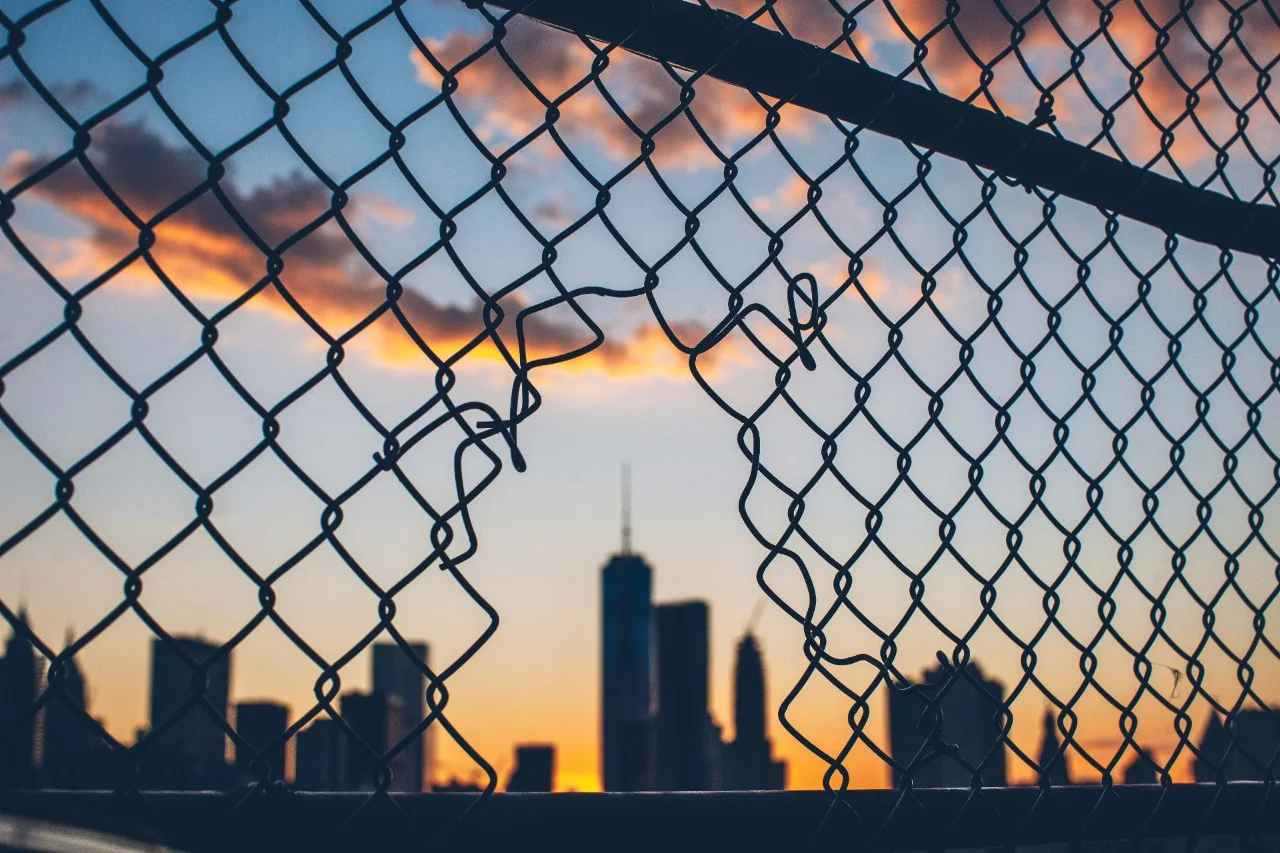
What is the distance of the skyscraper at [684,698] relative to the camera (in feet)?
390

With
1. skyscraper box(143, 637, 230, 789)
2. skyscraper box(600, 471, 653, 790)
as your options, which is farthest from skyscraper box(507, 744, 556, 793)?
skyscraper box(143, 637, 230, 789)

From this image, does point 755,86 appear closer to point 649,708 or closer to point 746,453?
point 746,453

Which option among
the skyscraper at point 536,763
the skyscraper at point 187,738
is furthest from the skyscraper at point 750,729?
the skyscraper at point 187,738

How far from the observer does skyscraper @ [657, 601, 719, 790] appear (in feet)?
390

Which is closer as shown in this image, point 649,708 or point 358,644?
point 358,644

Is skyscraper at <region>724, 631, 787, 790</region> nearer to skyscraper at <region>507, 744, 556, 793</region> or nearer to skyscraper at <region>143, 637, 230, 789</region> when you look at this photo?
skyscraper at <region>507, 744, 556, 793</region>

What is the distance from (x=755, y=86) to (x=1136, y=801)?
164 centimetres

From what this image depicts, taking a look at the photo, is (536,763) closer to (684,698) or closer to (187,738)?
(684,698)

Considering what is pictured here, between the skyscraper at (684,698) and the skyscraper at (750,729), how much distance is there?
268 centimetres

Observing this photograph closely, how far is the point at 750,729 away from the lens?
415 feet

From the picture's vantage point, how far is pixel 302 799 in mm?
1579

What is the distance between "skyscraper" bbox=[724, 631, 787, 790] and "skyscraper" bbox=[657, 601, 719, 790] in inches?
106

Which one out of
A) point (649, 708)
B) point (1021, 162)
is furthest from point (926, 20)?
point (649, 708)

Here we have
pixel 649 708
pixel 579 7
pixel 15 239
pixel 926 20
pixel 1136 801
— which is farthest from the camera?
pixel 649 708
